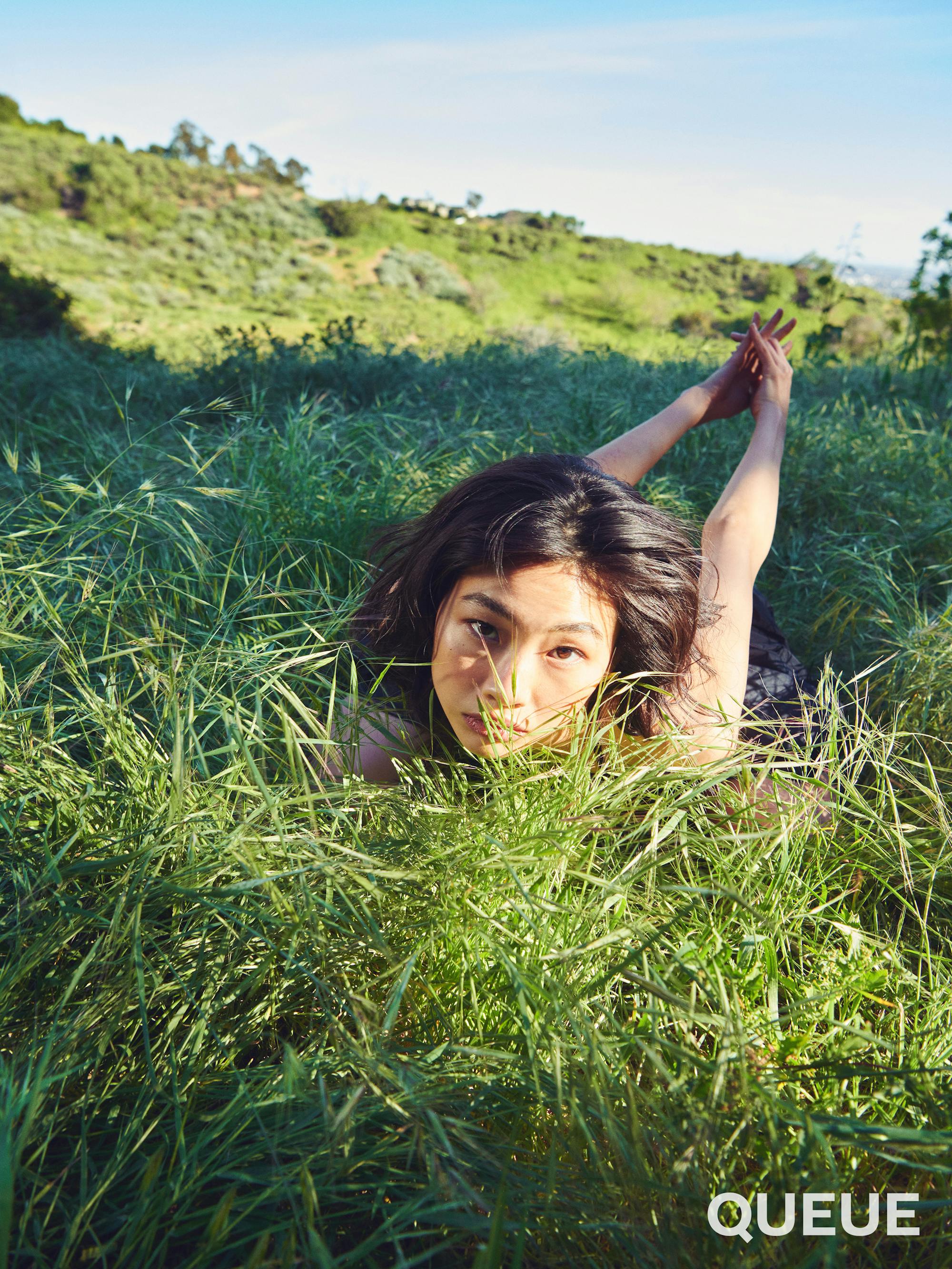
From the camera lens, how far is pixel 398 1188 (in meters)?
0.93

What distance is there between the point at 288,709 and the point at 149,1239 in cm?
96

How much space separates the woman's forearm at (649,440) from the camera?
255 cm

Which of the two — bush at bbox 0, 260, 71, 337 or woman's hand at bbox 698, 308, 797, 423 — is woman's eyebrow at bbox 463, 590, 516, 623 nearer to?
woman's hand at bbox 698, 308, 797, 423

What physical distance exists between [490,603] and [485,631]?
0.19 feet

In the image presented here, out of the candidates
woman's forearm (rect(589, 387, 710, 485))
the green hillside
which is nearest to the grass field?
woman's forearm (rect(589, 387, 710, 485))

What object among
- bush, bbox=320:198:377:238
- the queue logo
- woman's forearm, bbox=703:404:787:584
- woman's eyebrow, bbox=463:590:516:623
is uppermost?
bush, bbox=320:198:377:238

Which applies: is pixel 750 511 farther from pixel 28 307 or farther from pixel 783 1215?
pixel 28 307

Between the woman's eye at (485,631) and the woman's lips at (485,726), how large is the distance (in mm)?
147

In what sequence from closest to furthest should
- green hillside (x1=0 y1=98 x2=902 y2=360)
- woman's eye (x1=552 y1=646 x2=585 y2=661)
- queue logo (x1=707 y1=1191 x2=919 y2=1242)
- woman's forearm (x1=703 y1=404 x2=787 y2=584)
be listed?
queue logo (x1=707 y1=1191 x2=919 y2=1242) < woman's eye (x1=552 y1=646 x2=585 y2=661) < woman's forearm (x1=703 y1=404 x2=787 y2=584) < green hillside (x1=0 y1=98 x2=902 y2=360)

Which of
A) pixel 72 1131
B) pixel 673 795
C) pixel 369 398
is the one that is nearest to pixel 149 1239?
pixel 72 1131


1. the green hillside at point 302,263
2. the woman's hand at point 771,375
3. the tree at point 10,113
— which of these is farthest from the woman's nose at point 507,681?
the tree at point 10,113

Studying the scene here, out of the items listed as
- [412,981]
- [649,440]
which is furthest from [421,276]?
[412,981]

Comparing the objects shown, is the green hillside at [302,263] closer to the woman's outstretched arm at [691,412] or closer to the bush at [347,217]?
the bush at [347,217]

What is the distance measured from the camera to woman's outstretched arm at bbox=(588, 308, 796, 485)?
102 inches
